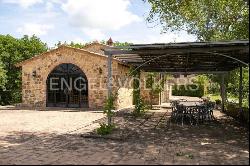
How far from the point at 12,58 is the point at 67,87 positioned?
1150cm

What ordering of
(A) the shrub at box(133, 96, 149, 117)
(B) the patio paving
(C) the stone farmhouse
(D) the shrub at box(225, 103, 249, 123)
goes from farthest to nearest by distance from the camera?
(C) the stone farmhouse
(A) the shrub at box(133, 96, 149, 117)
(D) the shrub at box(225, 103, 249, 123)
(B) the patio paving

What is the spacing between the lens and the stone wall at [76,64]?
2080cm

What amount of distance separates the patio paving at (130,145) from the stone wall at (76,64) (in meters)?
7.21

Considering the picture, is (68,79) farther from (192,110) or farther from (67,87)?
(192,110)

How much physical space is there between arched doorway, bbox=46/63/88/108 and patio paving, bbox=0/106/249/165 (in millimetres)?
7845

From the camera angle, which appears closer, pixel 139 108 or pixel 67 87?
pixel 139 108

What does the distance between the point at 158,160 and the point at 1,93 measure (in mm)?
23340

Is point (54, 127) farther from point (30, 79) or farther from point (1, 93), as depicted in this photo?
point (1, 93)

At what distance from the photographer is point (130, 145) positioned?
9.47m

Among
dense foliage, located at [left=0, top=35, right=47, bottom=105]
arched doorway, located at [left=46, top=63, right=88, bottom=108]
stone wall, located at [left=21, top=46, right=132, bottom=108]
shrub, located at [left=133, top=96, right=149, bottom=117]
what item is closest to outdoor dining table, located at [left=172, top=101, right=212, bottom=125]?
shrub, located at [left=133, top=96, right=149, bottom=117]

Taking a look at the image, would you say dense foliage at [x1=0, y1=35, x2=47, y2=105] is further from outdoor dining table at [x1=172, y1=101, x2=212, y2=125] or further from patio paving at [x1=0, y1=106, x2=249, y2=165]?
outdoor dining table at [x1=172, y1=101, x2=212, y2=125]

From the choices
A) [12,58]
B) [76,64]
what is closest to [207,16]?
[76,64]

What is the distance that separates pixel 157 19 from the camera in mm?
18828

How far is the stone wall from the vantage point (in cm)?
2080
